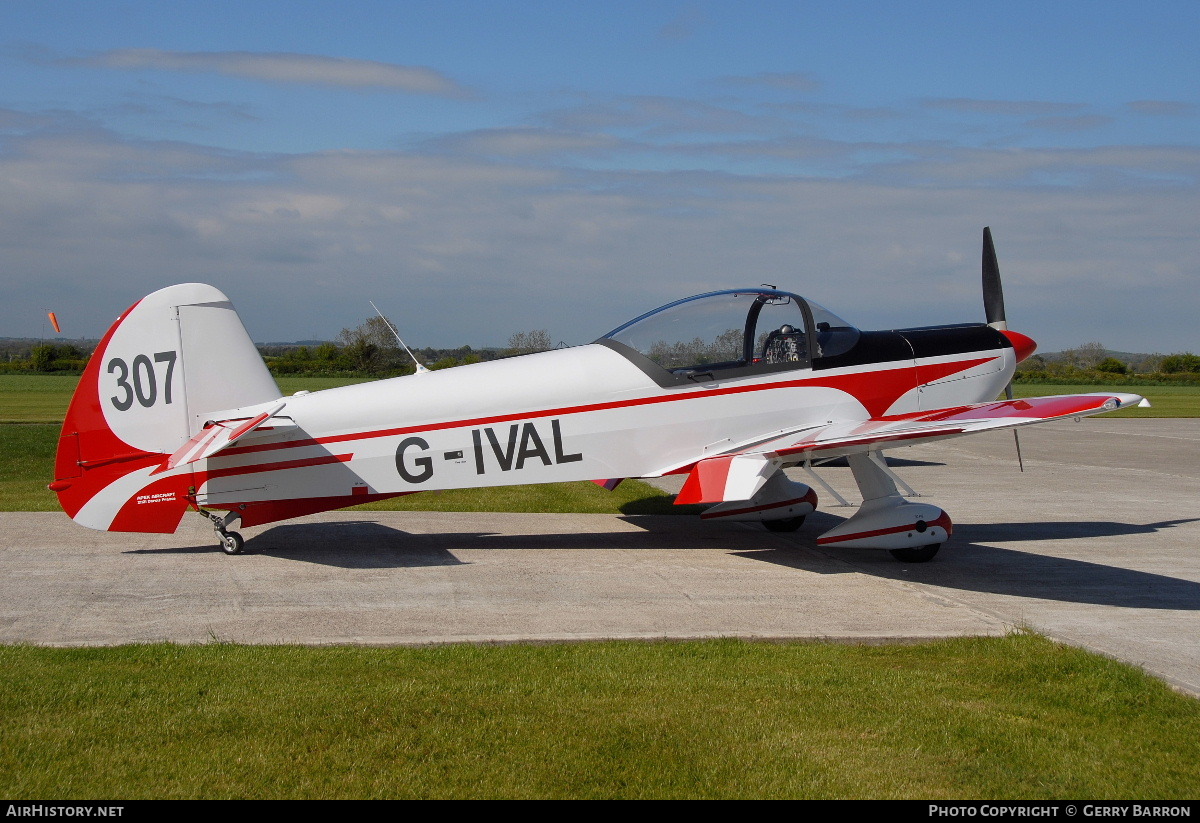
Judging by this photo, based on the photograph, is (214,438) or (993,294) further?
(993,294)

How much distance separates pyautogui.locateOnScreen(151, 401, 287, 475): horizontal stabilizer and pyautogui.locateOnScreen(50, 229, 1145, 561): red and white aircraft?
22mm

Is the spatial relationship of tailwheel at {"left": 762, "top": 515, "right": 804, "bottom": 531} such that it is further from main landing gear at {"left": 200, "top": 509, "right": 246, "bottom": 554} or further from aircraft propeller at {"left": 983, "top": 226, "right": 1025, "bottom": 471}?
main landing gear at {"left": 200, "top": 509, "right": 246, "bottom": 554}

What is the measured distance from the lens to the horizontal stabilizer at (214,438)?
7.80 meters

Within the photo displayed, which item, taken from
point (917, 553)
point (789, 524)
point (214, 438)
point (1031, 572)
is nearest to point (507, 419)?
point (214, 438)

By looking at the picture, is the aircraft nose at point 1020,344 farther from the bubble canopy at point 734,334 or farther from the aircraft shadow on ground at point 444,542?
the aircraft shadow on ground at point 444,542

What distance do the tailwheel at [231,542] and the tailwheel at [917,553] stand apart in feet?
19.2

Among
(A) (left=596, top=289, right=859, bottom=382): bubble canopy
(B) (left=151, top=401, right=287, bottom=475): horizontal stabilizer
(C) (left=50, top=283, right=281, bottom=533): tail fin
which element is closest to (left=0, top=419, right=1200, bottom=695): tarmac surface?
(C) (left=50, top=283, right=281, bottom=533): tail fin

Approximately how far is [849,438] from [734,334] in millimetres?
1767

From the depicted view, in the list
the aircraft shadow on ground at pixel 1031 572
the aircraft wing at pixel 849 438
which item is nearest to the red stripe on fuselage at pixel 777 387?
the aircraft wing at pixel 849 438

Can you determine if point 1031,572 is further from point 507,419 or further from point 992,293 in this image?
point 507,419

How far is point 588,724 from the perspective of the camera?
14.8 feet

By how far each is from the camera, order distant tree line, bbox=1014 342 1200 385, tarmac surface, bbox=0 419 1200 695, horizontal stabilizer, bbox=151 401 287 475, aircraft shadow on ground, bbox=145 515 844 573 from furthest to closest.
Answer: distant tree line, bbox=1014 342 1200 385 → aircraft shadow on ground, bbox=145 515 844 573 → horizontal stabilizer, bbox=151 401 287 475 → tarmac surface, bbox=0 419 1200 695

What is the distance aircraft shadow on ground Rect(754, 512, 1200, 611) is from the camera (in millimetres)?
7520

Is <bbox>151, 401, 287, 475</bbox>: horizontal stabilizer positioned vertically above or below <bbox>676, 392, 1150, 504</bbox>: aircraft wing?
above
